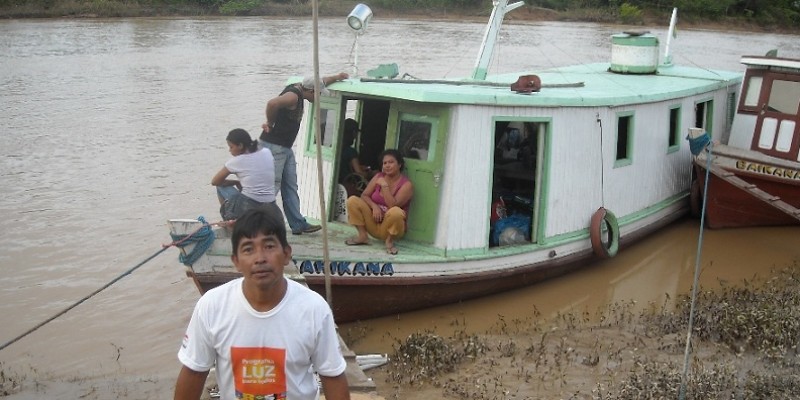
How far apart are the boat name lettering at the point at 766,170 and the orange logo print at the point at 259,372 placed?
856 centimetres

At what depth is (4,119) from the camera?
1705 cm

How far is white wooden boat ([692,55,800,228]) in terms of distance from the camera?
401 inches

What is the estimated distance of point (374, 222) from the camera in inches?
298

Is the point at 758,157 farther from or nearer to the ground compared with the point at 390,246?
farther from the ground

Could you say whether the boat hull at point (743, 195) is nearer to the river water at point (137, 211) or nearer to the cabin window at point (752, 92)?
the river water at point (137, 211)

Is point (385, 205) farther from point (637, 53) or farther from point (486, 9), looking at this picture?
point (486, 9)

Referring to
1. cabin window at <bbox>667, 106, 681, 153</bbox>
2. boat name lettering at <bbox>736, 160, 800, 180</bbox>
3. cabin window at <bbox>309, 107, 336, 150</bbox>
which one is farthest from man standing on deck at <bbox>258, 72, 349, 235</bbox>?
boat name lettering at <bbox>736, 160, 800, 180</bbox>

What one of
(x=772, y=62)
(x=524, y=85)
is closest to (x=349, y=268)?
(x=524, y=85)

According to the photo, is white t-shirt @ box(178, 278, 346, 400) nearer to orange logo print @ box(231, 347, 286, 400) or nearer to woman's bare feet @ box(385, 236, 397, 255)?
orange logo print @ box(231, 347, 286, 400)

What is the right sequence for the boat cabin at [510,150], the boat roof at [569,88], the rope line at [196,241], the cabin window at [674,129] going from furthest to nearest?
the cabin window at [674,129]
the boat cabin at [510,150]
the boat roof at [569,88]
the rope line at [196,241]

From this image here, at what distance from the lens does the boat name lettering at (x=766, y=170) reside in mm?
10127

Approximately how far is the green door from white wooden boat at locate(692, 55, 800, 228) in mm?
4022

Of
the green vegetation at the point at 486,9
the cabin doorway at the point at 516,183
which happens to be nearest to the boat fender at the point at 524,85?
the cabin doorway at the point at 516,183

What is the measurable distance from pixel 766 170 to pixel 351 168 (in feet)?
17.4
